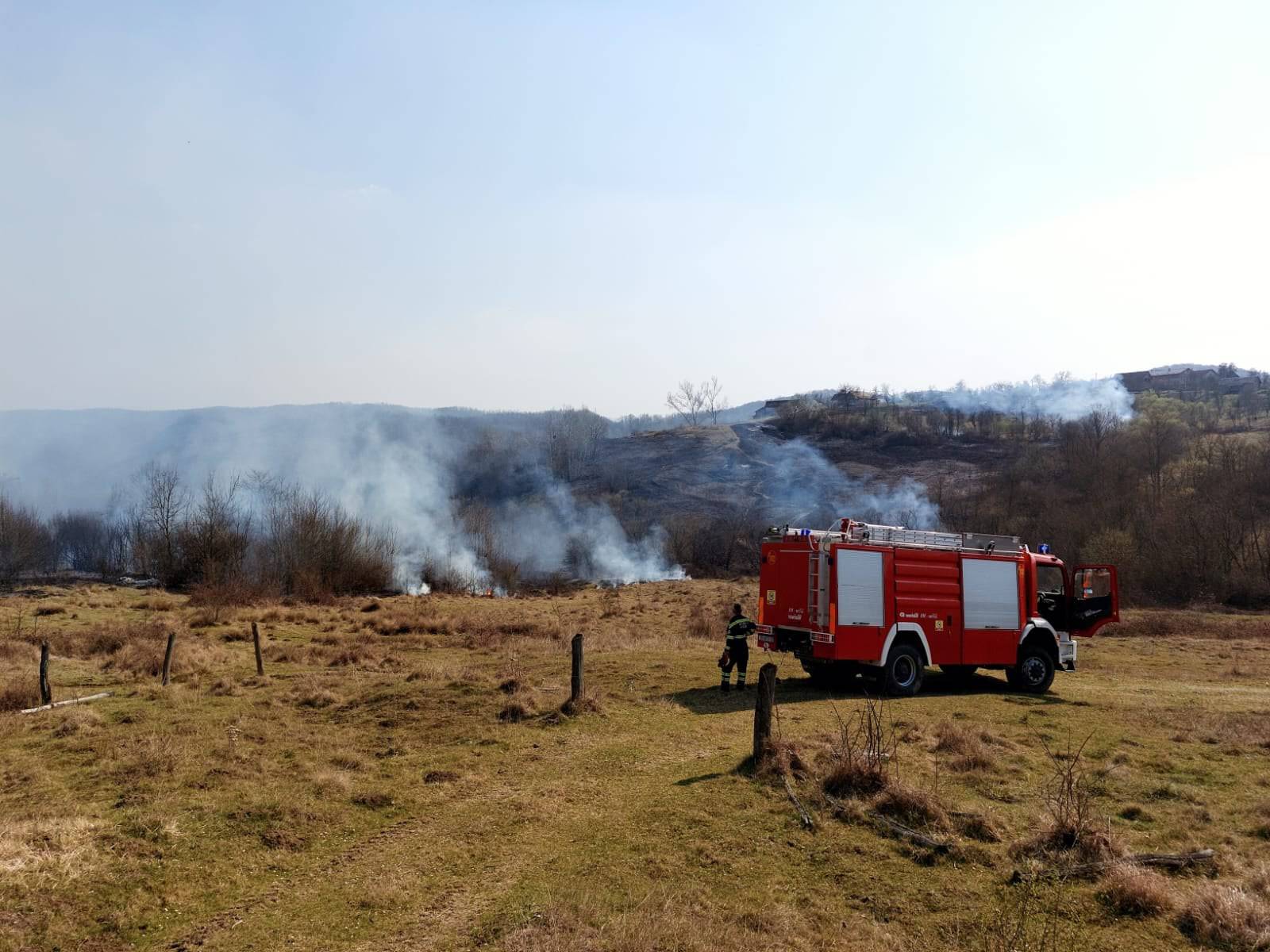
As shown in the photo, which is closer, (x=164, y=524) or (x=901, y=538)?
(x=901, y=538)

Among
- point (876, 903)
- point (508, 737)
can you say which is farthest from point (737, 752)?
point (876, 903)

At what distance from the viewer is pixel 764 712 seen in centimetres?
1035

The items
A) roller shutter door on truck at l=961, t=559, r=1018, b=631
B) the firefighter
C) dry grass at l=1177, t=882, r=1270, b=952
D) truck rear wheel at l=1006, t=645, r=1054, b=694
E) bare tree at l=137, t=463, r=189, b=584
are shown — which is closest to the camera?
dry grass at l=1177, t=882, r=1270, b=952

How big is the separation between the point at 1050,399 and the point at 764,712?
117189mm

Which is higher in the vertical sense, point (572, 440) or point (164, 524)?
point (572, 440)

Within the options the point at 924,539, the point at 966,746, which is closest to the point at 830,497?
the point at 924,539

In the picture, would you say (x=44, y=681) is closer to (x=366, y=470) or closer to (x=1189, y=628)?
(x=1189, y=628)

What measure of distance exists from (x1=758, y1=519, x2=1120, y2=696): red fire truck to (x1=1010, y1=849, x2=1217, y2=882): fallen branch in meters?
8.32

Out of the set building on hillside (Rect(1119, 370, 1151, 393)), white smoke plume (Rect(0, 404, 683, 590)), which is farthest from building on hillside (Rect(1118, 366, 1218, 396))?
white smoke plume (Rect(0, 404, 683, 590))

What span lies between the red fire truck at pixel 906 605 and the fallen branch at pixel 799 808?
6.66m

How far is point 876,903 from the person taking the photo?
6.74m

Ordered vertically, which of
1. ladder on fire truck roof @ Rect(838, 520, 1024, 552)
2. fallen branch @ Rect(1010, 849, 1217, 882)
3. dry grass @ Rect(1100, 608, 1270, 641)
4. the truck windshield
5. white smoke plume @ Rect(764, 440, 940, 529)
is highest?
white smoke plume @ Rect(764, 440, 940, 529)

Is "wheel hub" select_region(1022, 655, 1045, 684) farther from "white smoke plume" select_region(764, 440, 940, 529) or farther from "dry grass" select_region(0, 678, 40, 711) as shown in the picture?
"white smoke plume" select_region(764, 440, 940, 529)

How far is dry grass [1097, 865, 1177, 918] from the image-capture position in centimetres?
648
